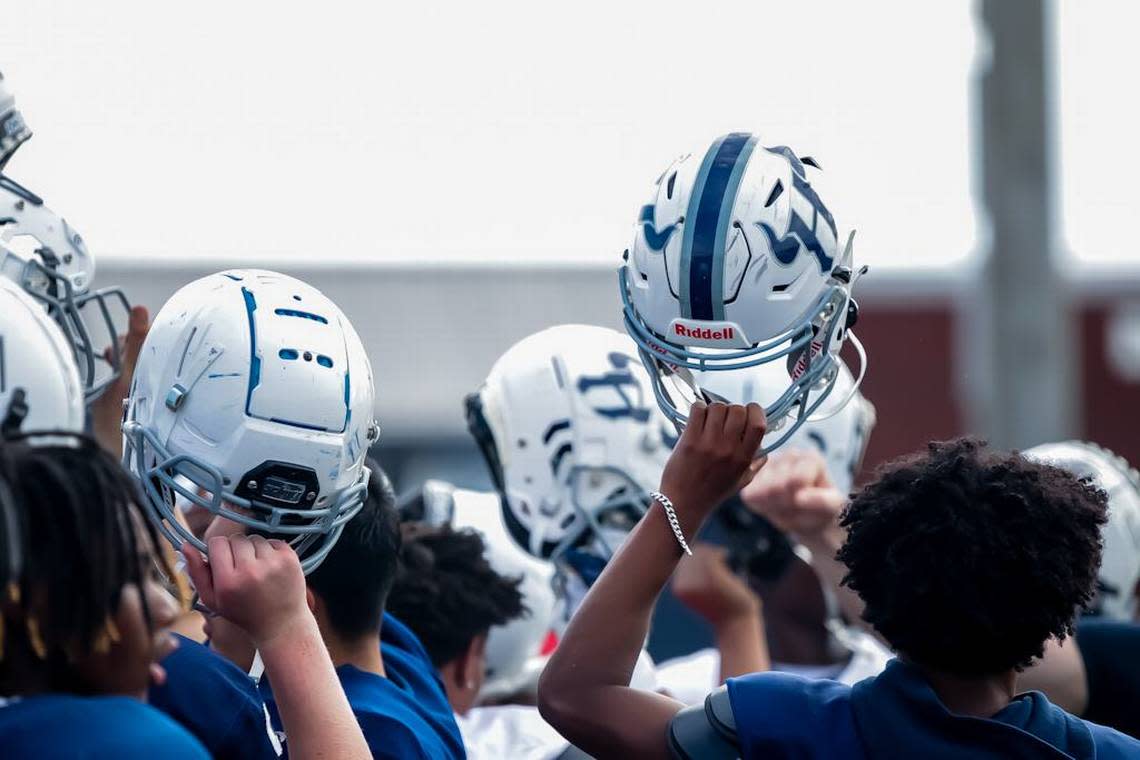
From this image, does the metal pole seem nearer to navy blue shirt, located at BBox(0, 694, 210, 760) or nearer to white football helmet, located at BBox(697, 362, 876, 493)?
white football helmet, located at BBox(697, 362, 876, 493)

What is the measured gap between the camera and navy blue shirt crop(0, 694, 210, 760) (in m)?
2.00

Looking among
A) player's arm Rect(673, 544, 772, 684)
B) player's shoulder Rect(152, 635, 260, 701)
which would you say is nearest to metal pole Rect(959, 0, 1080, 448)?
player's arm Rect(673, 544, 772, 684)

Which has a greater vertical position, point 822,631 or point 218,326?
point 218,326

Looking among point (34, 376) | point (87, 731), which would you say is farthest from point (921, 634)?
point (34, 376)


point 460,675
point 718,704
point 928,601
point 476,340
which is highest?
point 928,601

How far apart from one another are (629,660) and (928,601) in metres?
0.49

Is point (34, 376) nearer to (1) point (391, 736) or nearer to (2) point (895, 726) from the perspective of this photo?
(1) point (391, 736)

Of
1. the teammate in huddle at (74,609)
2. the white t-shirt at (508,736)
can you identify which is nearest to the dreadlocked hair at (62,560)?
the teammate in huddle at (74,609)

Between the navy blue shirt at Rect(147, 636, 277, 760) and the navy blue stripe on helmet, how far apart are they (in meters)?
0.96

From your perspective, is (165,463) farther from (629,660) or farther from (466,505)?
(466,505)

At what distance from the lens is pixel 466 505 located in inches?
184

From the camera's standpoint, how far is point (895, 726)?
7.96 feet

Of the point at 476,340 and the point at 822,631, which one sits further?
the point at 476,340

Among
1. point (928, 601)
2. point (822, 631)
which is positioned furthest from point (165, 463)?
point (822, 631)
